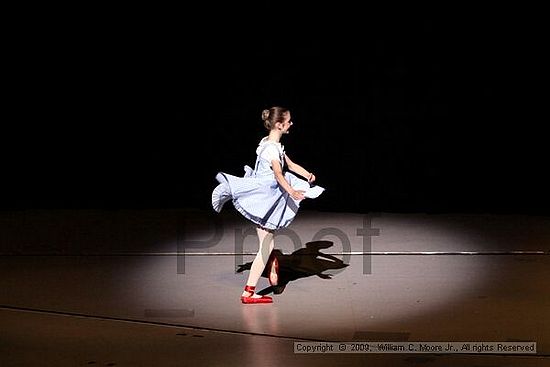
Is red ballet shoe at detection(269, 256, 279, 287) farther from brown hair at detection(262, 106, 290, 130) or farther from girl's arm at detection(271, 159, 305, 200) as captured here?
brown hair at detection(262, 106, 290, 130)

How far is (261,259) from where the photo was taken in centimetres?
708

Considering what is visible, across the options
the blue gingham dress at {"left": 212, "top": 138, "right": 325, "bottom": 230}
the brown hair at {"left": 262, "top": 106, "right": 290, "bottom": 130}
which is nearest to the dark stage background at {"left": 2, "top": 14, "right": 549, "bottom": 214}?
the blue gingham dress at {"left": 212, "top": 138, "right": 325, "bottom": 230}

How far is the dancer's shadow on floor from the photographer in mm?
7766

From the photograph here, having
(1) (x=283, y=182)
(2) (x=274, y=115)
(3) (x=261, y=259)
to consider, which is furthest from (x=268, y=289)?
(2) (x=274, y=115)

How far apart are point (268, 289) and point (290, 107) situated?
16.4 ft

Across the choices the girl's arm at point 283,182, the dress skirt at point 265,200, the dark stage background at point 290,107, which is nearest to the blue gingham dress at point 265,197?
the dress skirt at point 265,200

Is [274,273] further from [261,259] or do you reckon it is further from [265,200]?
[265,200]

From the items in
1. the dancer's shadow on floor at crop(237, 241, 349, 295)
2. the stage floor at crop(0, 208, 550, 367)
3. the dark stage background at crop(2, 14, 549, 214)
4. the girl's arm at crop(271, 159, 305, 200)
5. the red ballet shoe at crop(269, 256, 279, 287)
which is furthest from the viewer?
the dark stage background at crop(2, 14, 549, 214)

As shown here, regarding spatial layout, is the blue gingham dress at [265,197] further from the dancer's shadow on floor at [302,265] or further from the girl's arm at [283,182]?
the dancer's shadow on floor at [302,265]

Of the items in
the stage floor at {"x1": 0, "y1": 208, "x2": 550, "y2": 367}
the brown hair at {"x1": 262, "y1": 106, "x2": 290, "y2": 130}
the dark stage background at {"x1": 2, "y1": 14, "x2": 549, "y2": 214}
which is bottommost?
the stage floor at {"x1": 0, "y1": 208, "x2": 550, "y2": 367}

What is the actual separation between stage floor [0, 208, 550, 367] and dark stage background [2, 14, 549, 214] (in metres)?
1.39

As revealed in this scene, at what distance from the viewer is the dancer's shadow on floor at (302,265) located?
7.77 meters

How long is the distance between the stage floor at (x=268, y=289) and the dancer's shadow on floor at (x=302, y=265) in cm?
2

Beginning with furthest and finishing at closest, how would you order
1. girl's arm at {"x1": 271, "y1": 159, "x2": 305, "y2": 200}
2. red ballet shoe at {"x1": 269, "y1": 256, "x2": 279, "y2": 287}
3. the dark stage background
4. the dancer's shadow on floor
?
the dark stage background, the dancer's shadow on floor, red ballet shoe at {"x1": 269, "y1": 256, "x2": 279, "y2": 287}, girl's arm at {"x1": 271, "y1": 159, "x2": 305, "y2": 200}
